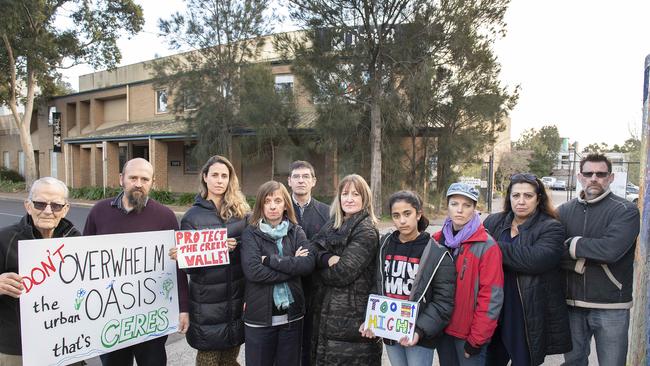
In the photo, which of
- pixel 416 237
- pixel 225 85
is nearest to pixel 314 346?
pixel 416 237

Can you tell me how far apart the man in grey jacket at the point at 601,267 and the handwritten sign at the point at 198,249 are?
2.62 m

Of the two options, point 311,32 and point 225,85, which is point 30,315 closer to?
point 311,32

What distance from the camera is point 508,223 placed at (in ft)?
10.2

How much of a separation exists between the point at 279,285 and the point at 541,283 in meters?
1.88

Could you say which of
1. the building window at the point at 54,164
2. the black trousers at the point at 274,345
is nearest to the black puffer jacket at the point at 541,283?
the black trousers at the point at 274,345

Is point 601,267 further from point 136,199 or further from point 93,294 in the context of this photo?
point 93,294

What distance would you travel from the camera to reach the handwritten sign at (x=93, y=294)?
2.49m

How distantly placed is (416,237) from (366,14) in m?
12.4

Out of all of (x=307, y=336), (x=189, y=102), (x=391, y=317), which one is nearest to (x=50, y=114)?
(x=189, y=102)

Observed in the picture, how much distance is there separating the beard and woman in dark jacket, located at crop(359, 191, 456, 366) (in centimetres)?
185

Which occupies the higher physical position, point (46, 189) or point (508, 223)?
point (46, 189)

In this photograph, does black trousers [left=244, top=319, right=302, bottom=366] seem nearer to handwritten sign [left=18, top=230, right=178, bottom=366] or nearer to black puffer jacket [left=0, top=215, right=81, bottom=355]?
handwritten sign [left=18, top=230, right=178, bottom=366]

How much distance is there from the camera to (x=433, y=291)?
2.71 meters

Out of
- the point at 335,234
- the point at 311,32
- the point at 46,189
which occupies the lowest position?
the point at 335,234
